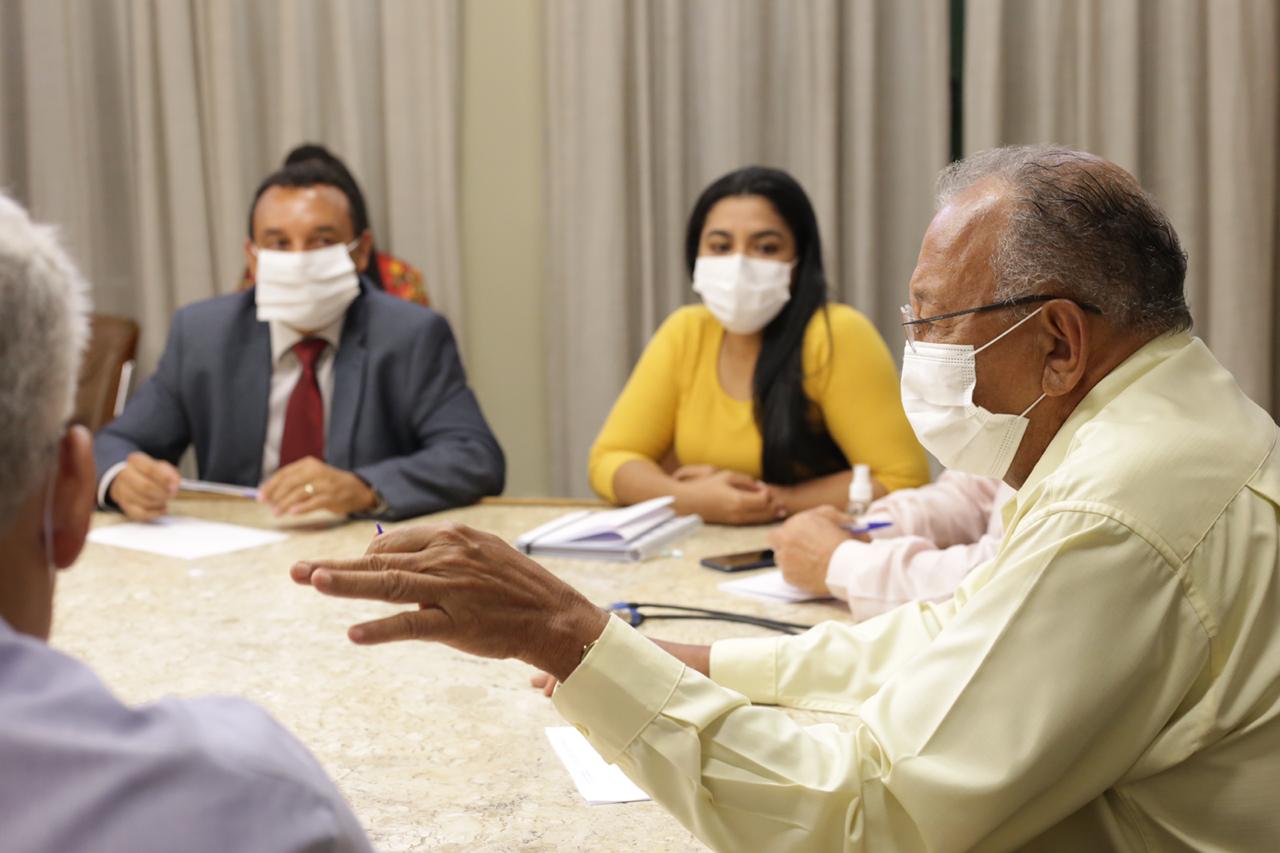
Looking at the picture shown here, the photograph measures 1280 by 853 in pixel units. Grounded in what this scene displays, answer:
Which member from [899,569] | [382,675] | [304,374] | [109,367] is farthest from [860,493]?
[109,367]

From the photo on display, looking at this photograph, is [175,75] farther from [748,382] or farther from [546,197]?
[748,382]

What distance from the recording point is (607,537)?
230 cm

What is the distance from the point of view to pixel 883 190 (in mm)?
4156

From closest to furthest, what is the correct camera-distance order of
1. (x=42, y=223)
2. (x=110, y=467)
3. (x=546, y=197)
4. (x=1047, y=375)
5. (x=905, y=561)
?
(x=42, y=223) < (x=1047, y=375) < (x=905, y=561) < (x=110, y=467) < (x=546, y=197)

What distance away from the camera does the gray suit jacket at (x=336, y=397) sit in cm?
291

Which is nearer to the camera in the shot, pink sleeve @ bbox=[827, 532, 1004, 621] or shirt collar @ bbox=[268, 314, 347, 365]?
pink sleeve @ bbox=[827, 532, 1004, 621]

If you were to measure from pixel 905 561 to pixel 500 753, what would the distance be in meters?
0.74

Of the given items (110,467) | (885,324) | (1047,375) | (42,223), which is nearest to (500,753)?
(1047,375)

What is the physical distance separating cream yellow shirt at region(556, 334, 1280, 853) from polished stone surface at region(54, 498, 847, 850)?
16cm

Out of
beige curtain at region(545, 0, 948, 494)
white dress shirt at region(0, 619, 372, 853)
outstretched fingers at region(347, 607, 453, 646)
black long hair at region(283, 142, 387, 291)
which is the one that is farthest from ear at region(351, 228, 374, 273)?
white dress shirt at region(0, 619, 372, 853)

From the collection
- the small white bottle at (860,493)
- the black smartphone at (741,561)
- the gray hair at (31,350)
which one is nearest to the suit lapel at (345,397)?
the black smartphone at (741,561)

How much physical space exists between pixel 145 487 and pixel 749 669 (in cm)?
157

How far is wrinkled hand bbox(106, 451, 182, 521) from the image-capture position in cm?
258

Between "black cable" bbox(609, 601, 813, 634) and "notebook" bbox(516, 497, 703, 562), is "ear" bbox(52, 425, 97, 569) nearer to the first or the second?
"black cable" bbox(609, 601, 813, 634)
